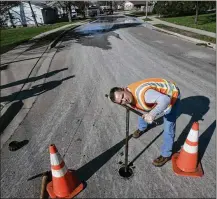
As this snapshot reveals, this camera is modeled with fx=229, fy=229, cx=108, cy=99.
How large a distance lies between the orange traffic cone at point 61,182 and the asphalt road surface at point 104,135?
156mm

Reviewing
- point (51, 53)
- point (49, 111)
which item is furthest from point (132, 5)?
point (49, 111)

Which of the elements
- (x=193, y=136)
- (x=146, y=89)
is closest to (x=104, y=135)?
(x=193, y=136)

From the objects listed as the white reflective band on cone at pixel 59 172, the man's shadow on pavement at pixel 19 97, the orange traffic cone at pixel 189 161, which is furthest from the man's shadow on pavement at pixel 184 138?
the man's shadow on pavement at pixel 19 97

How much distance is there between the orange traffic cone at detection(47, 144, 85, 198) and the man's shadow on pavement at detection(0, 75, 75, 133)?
103 inches

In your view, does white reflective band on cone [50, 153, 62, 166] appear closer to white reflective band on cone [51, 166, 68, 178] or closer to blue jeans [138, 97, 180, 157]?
white reflective band on cone [51, 166, 68, 178]

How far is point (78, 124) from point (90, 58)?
253 inches

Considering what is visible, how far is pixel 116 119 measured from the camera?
5492mm

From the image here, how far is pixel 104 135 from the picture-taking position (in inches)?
193

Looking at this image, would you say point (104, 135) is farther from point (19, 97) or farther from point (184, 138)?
point (19, 97)

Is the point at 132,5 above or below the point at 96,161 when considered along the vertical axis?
below

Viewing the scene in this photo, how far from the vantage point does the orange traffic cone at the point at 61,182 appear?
3.30 m

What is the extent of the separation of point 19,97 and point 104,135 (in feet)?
11.4

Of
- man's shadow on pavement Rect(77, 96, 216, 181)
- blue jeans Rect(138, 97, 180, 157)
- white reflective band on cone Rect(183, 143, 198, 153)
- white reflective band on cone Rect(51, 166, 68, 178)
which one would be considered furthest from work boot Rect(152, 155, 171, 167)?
white reflective band on cone Rect(51, 166, 68, 178)

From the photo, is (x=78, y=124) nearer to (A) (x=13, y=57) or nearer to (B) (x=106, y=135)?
(B) (x=106, y=135)
